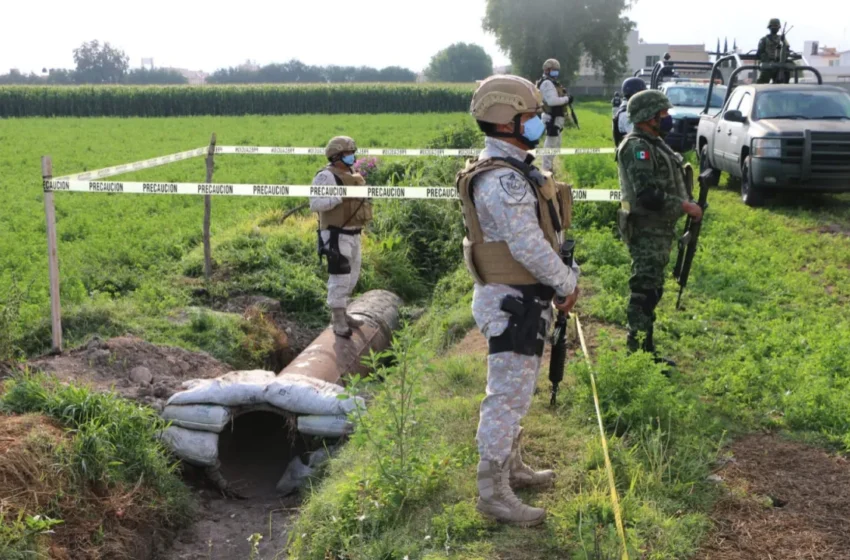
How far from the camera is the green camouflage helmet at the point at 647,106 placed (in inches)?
222

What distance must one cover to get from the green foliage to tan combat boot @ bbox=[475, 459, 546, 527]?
2355 millimetres

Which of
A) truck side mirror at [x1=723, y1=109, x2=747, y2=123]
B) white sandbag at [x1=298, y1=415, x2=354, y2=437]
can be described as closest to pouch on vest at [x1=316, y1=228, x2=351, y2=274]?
white sandbag at [x1=298, y1=415, x2=354, y2=437]

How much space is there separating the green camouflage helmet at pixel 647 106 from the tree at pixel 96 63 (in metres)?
118

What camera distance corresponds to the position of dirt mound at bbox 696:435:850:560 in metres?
3.86

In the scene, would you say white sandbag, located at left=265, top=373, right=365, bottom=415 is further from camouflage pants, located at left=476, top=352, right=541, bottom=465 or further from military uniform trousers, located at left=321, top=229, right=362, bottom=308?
camouflage pants, located at left=476, top=352, right=541, bottom=465

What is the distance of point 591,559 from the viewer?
11.8 feet

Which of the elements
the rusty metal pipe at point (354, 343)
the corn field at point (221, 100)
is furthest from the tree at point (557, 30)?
the rusty metal pipe at point (354, 343)

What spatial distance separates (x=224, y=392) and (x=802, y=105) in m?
9.49

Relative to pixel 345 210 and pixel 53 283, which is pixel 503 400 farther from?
pixel 53 283

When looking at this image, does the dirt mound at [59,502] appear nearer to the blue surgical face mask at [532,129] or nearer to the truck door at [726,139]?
the blue surgical face mask at [532,129]

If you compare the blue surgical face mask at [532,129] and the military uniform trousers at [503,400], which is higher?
the blue surgical face mask at [532,129]

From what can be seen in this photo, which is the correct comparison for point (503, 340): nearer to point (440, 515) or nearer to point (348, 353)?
point (440, 515)

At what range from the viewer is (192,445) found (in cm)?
565

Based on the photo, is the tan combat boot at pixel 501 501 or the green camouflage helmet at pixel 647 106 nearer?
the tan combat boot at pixel 501 501
